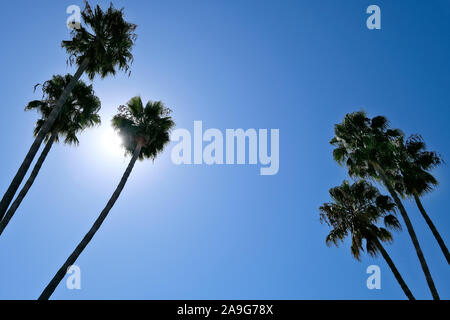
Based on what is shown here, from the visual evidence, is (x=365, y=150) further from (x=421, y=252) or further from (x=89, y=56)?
(x=89, y=56)

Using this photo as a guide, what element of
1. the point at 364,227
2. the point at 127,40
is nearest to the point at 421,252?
the point at 364,227

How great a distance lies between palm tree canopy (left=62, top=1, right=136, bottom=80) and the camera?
1383 centimetres

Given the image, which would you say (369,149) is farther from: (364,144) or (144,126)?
(144,126)

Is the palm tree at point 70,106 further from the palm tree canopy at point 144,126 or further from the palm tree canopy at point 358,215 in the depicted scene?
the palm tree canopy at point 358,215

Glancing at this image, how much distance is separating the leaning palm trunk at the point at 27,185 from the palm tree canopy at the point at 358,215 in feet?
50.1

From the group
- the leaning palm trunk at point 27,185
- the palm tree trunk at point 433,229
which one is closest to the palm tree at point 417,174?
the palm tree trunk at point 433,229

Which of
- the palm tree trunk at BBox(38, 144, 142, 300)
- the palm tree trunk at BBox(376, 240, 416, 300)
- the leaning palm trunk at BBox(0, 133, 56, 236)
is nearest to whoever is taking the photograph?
the palm tree trunk at BBox(38, 144, 142, 300)

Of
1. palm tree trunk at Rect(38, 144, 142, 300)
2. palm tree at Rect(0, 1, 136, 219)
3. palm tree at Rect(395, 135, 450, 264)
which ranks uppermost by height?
palm tree at Rect(0, 1, 136, 219)

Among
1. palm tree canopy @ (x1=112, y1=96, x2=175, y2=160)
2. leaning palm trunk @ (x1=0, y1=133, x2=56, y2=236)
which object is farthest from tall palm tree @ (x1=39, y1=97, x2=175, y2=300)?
leaning palm trunk @ (x1=0, y1=133, x2=56, y2=236)

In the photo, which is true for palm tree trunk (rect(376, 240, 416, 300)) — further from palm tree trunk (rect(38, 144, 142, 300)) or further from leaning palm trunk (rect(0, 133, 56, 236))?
leaning palm trunk (rect(0, 133, 56, 236))

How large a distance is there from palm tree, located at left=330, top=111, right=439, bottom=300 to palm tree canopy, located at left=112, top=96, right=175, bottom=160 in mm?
10822

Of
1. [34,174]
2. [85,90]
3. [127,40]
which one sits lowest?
[34,174]
